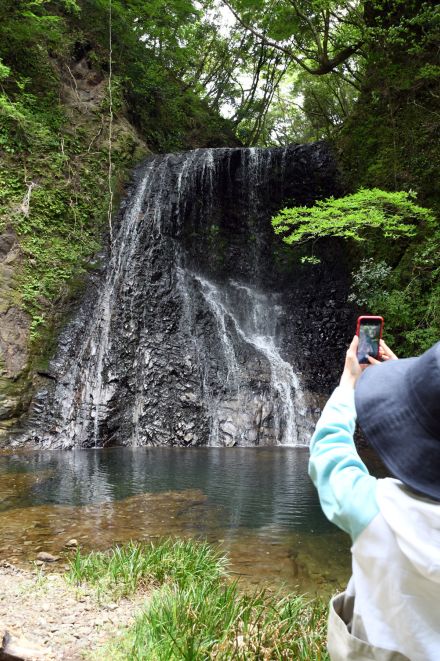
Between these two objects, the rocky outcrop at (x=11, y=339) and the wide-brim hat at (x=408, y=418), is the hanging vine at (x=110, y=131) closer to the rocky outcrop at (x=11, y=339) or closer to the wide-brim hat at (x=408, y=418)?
the rocky outcrop at (x=11, y=339)

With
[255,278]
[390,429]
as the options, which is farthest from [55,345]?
[390,429]

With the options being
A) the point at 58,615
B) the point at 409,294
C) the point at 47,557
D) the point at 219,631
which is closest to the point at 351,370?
the point at 219,631

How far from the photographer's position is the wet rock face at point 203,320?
37.8ft

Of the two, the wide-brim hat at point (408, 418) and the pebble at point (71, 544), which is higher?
the wide-brim hat at point (408, 418)

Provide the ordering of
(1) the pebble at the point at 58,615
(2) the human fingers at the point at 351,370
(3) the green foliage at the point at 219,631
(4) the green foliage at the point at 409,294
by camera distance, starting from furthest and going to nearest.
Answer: (4) the green foliage at the point at 409,294 → (1) the pebble at the point at 58,615 → (3) the green foliage at the point at 219,631 → (2) the human fingers at the point at 351,370

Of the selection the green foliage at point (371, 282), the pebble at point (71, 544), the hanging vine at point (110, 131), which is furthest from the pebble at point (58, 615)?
the hanging vine at point (110, 131)

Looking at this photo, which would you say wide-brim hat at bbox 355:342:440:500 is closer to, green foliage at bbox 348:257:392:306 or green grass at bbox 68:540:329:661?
green grass at bbox 68:540:329:661

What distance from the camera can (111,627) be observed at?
2721 mm

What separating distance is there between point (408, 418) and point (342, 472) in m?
0.19

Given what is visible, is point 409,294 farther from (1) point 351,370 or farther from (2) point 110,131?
(2) point 110,131

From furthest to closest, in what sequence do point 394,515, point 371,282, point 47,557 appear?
point 371,282, point 47,557, point 394,515

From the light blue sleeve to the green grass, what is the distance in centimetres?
151

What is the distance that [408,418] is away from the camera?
103 cm

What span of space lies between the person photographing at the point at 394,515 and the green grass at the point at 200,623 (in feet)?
4.51
